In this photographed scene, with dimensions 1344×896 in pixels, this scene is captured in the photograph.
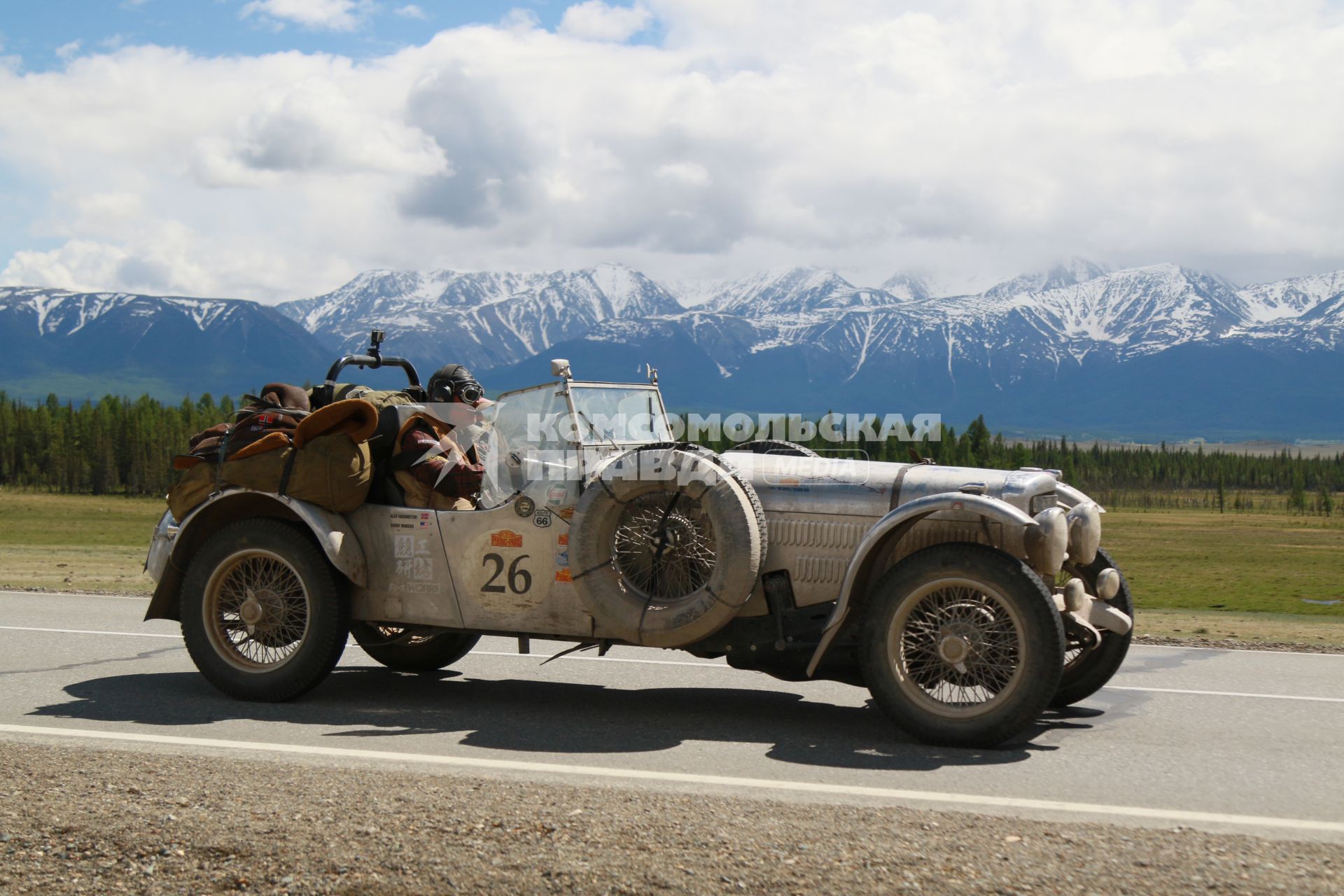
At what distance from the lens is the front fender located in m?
6.87

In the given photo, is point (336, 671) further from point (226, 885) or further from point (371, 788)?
point (226, 885)

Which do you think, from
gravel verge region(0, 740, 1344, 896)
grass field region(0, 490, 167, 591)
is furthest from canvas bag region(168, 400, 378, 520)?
grass field region(0, 490, 167, 591)

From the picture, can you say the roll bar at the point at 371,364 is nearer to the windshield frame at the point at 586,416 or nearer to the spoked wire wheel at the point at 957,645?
the windshield frame at the point at 586,416

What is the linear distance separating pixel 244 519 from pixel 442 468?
1.45 metres

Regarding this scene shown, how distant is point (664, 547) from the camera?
25.0ft

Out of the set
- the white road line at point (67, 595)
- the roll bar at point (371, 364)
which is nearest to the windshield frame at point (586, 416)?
the roll bar at point (371, 364)

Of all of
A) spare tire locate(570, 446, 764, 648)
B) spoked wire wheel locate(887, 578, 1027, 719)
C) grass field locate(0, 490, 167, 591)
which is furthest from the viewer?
grass field locate(0, 490, 167, 591)

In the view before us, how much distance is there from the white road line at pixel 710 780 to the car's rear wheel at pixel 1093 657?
2149 millimetres

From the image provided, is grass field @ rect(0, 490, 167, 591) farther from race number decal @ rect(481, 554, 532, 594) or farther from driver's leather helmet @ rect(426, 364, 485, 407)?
race number decal @ rect(481, 554, 532, 594)

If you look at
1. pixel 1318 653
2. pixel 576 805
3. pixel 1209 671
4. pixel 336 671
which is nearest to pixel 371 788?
pixel 576 805

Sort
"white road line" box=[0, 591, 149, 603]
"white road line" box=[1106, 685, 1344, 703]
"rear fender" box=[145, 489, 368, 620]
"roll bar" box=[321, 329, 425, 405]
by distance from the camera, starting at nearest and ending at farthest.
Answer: "rear fender" box=[145, 489, 368, 620], "white road line" box=[1106, 685, 1344, 703], "roll bar" box=[321, 329, 425, 405], "white road line" box=[0, 591, 149, 603]

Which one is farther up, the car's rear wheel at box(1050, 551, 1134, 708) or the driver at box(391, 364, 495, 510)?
the driver at box(391, 364, 495, 510)

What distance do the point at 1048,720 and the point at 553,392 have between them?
12.3 ft

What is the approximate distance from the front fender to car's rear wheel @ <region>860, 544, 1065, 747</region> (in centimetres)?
16
